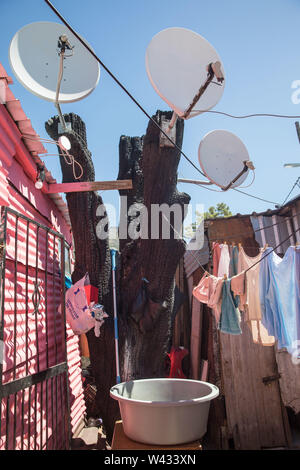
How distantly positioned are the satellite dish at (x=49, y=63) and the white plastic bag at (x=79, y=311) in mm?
2606

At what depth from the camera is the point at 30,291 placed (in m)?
4.12

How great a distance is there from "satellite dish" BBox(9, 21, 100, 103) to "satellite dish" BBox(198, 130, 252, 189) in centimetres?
192

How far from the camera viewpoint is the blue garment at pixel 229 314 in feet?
14.6

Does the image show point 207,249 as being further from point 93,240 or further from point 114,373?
point 114,373

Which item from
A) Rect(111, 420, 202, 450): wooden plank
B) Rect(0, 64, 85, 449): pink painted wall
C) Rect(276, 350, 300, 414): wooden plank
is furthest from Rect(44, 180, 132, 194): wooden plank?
Rect(276, 350, 300, 414): wooden plank

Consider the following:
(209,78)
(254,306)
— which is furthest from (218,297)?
(209,78)

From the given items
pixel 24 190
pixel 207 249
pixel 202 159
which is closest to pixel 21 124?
pixel 24 190

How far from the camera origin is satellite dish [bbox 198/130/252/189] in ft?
16.4

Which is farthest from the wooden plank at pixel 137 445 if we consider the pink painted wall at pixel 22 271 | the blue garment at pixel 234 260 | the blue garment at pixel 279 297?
the blue garment at pixel 234 260

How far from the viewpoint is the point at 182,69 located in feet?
13.2

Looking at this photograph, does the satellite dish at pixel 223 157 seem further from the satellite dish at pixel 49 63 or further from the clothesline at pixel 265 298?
the satellite dish at pixel 49 63

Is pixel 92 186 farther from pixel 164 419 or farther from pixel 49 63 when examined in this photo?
pixel 164 419

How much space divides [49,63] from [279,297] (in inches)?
162

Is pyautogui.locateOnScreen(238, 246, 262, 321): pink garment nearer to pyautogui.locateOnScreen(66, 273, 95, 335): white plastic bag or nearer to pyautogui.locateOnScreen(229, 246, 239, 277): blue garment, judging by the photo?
pyautogui.locateOnScreen(229, 246, 239, 277): blue garment
